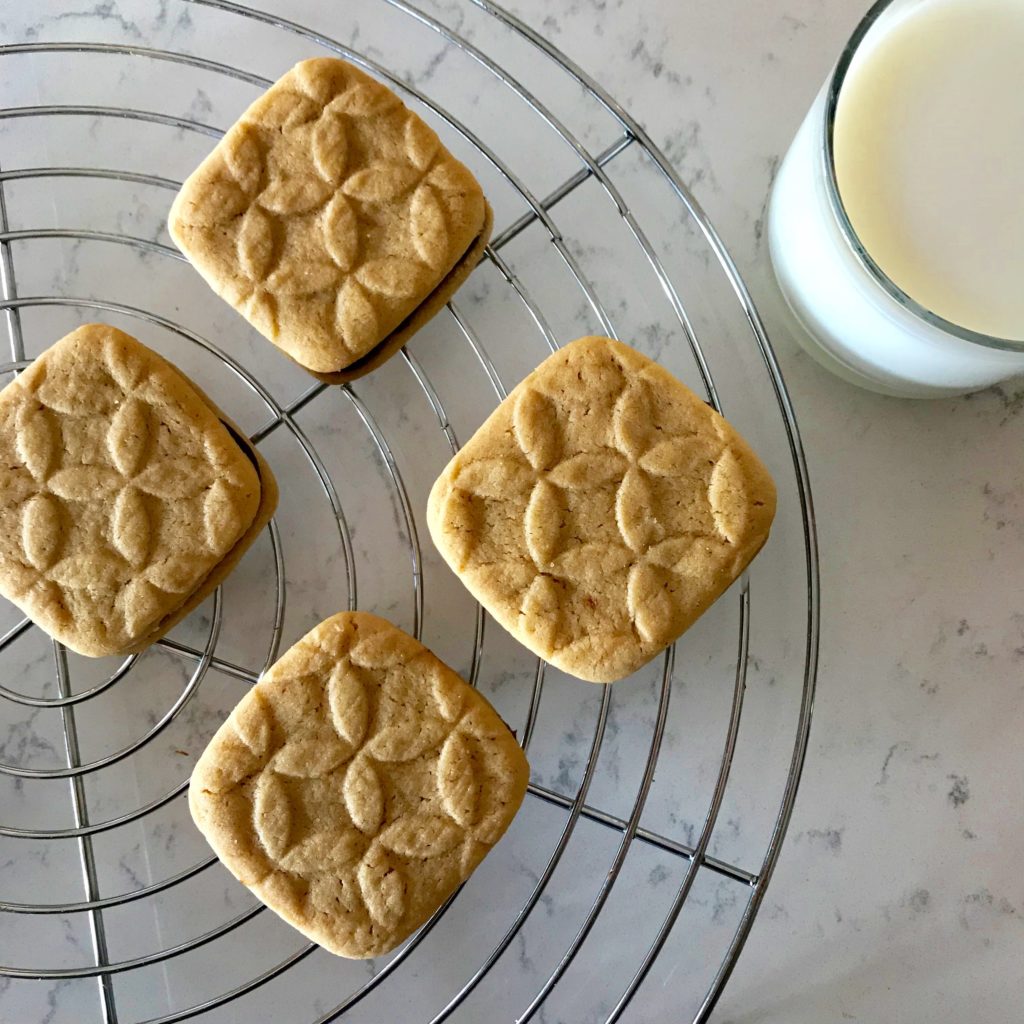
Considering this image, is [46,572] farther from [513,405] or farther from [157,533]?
[513,405]

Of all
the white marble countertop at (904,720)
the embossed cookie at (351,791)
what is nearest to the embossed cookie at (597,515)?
the embossed cookie at (351,791)

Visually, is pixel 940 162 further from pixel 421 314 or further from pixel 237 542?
pixel 237 542

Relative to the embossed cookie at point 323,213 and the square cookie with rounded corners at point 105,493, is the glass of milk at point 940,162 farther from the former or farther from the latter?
the square cookie with rounded corners at point 105,493

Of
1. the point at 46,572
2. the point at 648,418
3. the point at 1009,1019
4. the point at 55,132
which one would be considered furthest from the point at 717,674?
the point at 55,132

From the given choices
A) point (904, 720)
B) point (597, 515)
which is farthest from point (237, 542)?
point (904, 720)

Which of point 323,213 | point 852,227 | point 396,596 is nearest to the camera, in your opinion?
point 852,227

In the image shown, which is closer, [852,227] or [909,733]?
[852,227]
